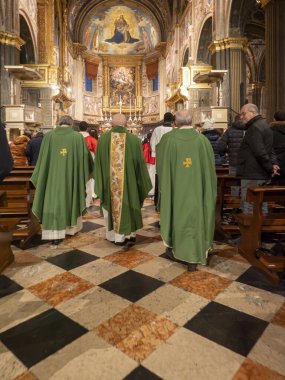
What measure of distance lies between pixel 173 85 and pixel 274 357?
801 inches

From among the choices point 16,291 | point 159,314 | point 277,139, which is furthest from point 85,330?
point 277,139

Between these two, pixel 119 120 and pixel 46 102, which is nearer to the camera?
pixel 119 120

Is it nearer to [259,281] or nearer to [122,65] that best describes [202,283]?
[259,281]

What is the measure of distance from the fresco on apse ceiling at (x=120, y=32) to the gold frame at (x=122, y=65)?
0.85 metres

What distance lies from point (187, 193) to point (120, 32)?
2985 cm

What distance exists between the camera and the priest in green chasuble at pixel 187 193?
10.3 feet

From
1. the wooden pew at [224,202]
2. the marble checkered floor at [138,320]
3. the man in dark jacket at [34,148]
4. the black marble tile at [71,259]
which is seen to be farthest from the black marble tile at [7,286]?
the man in dark jacket at [34,148]

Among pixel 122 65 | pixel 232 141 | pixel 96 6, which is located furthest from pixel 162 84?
pixel 232 141

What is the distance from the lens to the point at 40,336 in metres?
2.08

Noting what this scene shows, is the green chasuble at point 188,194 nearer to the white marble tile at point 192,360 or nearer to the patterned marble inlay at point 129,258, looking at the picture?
the patterned marble inlay at point 129,258

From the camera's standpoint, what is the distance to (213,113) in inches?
425

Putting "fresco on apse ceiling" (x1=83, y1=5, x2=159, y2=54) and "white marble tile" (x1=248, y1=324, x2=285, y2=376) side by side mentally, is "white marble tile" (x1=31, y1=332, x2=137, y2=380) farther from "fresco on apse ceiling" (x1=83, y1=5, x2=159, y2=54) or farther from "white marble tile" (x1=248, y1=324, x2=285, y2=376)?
"fresco on apse ceiling" (x1=83, y1=5, x2=159, y2=54)

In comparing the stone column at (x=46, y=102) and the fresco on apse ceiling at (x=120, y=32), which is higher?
the fresco on apse ceiling at (x=120, y=32)

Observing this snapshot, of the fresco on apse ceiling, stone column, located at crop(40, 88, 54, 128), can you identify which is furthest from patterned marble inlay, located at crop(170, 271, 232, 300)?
the fresco on apse ceiling
